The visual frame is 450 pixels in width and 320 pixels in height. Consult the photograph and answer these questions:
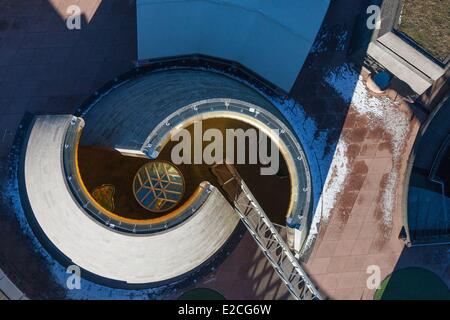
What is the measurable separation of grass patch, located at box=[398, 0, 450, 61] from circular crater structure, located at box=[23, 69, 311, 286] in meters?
9.67

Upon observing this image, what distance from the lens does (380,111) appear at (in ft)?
85.9

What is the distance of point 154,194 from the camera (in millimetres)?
23016

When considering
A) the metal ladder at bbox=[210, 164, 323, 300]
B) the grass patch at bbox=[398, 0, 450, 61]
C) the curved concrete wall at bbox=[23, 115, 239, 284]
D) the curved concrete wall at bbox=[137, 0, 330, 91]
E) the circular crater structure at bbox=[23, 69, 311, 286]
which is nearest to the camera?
the circular crater structure at bbox=[23, 69, 311, 286]

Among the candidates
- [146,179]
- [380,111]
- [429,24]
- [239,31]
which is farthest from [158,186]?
[429,24]

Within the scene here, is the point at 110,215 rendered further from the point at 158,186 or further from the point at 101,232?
the point at 158,186

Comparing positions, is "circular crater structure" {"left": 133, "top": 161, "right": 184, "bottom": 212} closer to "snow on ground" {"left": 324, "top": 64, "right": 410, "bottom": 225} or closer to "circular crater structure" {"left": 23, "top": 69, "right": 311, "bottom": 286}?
"circular crater structure" {"left": 23, "top": 69, "right": 311, "bottom": 286}

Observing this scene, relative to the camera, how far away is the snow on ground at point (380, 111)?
2580 cm

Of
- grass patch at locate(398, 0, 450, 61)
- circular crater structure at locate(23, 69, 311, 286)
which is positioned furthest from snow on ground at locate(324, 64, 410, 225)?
circular crater structure at locate(23, 69, 311, 286)

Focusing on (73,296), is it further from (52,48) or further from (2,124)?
(52,48)

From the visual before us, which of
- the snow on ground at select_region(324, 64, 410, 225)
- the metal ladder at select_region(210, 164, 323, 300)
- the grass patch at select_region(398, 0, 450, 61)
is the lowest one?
the metal ladder at select_region(210, 164, 323, 300)

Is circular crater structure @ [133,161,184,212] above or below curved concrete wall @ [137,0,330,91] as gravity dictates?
below

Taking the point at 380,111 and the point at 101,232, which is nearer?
the point at 101,232

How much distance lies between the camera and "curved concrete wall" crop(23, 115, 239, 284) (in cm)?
1828

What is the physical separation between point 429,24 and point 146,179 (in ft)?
60.5
